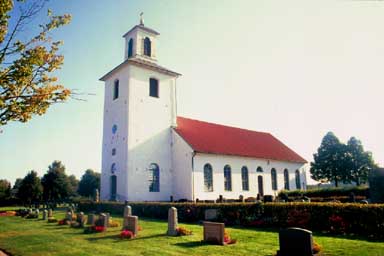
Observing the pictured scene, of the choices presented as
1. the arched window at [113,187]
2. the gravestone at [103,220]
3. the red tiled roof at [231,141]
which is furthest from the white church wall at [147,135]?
the gravestone at [103,220]

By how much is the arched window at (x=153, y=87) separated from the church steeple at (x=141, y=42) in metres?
2.16

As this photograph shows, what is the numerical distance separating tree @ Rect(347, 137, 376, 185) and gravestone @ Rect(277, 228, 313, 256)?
47.5 m

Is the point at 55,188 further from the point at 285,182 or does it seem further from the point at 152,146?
the point at 285,182

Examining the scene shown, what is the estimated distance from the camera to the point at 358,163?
4972 centimetres

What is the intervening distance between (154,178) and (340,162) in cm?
3734

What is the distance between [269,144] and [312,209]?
2418 cm

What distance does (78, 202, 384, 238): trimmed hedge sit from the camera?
36.3ft

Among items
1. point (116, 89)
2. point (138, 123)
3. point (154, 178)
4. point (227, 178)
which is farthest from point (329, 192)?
point (116, 89)

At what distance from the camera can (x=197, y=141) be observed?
26672mm

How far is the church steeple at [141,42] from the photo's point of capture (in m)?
27.2

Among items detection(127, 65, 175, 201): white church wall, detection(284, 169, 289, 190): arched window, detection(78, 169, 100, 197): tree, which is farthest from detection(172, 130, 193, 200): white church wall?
detection(78, 169, 100, 197): tree

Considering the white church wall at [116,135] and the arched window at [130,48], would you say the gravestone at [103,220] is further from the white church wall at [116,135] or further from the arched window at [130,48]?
the arched window at [130,48]

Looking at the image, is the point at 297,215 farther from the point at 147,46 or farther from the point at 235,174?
the point at 147,46

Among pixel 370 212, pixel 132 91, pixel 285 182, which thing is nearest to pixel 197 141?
pixel 132 91
